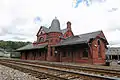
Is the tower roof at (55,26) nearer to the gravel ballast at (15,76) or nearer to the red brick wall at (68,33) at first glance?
the red brick wall at (68,33)

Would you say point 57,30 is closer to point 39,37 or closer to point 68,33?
point 68,33

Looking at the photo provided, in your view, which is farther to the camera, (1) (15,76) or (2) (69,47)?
(2) (69,47)

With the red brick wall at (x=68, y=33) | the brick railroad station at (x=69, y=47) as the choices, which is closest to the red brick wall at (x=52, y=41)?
the brick railroad station at (x=69, y=47)

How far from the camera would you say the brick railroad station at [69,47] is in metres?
24.9

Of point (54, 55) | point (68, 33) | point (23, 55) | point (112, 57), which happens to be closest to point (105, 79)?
point (54, 55)

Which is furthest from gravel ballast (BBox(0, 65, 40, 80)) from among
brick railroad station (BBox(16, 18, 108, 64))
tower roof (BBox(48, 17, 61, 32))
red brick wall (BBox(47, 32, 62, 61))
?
tower roof (BBox(48, 17, 61, 32))

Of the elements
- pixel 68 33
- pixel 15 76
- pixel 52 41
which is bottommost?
pixel 15 76

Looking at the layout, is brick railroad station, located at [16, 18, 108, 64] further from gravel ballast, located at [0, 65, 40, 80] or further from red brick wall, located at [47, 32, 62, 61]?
gravel ballast, located at [0, 65, 40, 80]

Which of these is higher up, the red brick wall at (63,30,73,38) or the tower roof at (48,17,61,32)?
the tower roof at (48,17,61,32)

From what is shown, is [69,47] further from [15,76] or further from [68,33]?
[15,76]

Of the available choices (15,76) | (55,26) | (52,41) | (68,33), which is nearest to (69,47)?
(52,41)

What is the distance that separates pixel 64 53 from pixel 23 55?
64.1 feet

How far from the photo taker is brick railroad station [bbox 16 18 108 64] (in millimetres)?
24922

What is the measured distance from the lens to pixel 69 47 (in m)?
27.9
